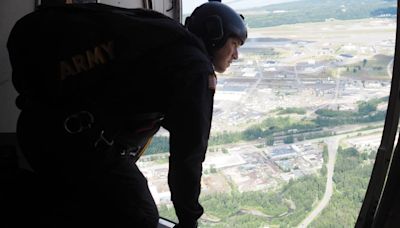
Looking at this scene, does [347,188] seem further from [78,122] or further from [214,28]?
[78,122]

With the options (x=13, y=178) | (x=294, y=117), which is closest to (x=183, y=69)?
(x=13, y=178)

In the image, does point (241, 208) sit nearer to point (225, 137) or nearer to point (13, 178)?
point (225, 137)

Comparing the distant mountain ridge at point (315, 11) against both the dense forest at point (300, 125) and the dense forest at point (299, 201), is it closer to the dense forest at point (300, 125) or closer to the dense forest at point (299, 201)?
the dense forest at point (300, 125)

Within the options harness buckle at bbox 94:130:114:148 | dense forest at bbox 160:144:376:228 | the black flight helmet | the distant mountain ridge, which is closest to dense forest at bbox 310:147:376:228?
dense forest at bbox 160:144:376:228

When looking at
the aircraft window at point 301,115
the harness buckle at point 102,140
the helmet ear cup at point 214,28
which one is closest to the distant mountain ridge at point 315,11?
the aircraft window at point 301,115

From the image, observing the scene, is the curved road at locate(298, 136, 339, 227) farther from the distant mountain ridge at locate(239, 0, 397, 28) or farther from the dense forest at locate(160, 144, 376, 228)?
the distant mountain ridge at locate(239, 0, 397, 28)

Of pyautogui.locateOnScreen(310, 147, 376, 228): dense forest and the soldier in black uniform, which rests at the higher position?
the soldier in black uniform
